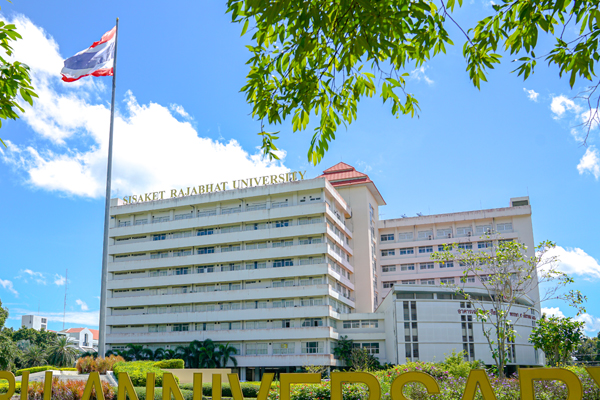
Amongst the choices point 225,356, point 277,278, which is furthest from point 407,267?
point 225,356

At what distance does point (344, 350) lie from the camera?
184 feet

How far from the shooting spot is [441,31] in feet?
24.2

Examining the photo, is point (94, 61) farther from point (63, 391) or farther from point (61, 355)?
point (61, 355)

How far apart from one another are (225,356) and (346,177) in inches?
1128

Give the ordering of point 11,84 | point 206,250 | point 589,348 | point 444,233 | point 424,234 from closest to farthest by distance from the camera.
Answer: point 11,84
point 206,250
point 444,233
point 424,234
point 589,348

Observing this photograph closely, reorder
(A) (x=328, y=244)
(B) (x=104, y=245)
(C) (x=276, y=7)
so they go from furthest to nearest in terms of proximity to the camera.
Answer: (A) (x=328, y=244)
(B) (x=104, y=245)
(C) (x=276, y=7)

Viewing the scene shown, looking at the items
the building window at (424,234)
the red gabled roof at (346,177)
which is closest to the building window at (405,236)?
the building window at (424,234)

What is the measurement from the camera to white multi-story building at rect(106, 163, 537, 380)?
5303 cm

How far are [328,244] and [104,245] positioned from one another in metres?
33.3

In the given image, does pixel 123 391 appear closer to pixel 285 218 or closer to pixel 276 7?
pixel 276 7

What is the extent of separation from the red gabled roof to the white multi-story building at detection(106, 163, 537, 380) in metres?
0.28

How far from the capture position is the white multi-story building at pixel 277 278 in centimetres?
5303

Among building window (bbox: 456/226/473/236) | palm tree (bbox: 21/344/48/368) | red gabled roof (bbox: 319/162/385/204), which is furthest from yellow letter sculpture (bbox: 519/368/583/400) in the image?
palm tree (bbox: 21/344/48/368)

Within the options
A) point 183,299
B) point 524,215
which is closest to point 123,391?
point 183,299
